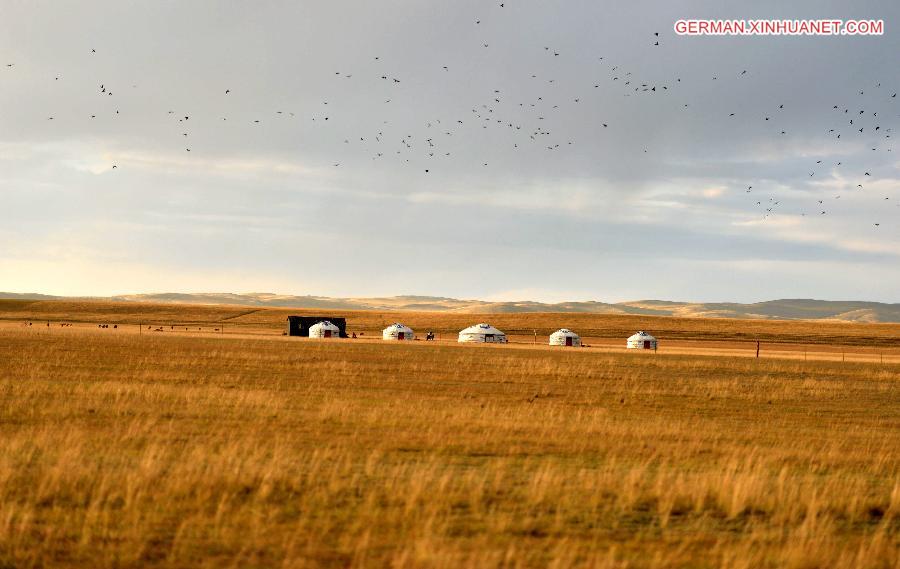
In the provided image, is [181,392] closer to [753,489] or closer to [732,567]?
[753,489]

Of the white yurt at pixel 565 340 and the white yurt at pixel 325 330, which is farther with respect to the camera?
the white yurt at pixel 325 330

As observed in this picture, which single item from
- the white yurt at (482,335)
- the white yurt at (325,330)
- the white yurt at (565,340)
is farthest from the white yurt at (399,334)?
the white yurt at (565,340)

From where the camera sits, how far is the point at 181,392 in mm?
29562

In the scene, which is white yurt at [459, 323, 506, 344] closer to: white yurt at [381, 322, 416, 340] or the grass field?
white yurt at [381, 322, 416, 340]

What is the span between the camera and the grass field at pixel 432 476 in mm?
10734

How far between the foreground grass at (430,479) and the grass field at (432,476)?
56 mm

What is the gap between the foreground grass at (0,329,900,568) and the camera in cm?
1071

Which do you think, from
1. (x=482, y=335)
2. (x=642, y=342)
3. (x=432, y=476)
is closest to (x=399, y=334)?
(x=482, y=335)

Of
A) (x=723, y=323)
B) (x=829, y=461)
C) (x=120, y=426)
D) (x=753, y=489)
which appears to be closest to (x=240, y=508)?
(x=753, y=489)

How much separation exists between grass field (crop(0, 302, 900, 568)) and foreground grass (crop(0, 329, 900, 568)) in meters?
0.06

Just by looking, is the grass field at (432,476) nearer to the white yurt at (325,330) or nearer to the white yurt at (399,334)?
the white yurt at (325,330)

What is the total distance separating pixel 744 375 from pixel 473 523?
1736 inches

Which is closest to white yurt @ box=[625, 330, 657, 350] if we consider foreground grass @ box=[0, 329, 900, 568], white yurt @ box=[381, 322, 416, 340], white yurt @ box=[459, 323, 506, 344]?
white yurt @ box=[459, 323, 506, 344]

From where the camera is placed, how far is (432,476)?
14.9m
